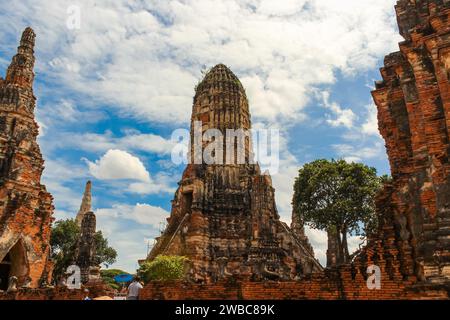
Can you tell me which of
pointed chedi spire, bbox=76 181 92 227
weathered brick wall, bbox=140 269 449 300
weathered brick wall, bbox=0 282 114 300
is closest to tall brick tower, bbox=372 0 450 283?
weathered brick wall, bbox=140 269 449 300

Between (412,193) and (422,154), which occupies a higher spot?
(422,154)

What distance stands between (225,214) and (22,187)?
1906cm

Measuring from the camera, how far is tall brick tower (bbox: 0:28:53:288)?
1686 cm

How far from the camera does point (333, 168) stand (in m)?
28.2

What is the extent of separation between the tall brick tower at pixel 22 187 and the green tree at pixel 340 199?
1782cm

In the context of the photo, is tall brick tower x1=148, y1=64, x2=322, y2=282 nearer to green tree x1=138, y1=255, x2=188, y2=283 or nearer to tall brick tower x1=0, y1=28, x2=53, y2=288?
green tree x1=138, y1=255, x2=188, y2=283

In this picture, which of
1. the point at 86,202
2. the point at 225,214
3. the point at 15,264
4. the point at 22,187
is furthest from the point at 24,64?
the point at 86,202

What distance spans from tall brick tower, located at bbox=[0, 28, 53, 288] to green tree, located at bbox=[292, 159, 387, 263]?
1782 centimetres

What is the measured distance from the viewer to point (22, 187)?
1809 cm

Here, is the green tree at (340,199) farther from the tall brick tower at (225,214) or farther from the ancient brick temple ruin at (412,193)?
the ancient brick temple ruin at (412,193)

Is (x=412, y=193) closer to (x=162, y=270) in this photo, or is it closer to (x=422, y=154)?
(x=422, y=154)

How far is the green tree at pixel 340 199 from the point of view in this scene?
26.8m

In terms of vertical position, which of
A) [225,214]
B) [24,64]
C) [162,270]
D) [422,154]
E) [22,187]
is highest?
[24,64]

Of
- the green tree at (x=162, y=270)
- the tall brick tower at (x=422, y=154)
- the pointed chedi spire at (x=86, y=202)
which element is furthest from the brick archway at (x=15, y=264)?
the pointed chedi spire at (x=86, y=202)
